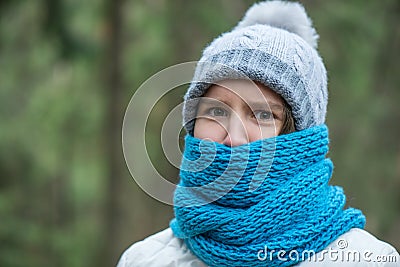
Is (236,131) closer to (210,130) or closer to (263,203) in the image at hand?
(210,130)

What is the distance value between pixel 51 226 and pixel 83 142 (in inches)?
64.1

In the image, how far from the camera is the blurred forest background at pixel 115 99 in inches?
234

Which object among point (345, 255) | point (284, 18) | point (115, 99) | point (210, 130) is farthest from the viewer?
point (115, 99)

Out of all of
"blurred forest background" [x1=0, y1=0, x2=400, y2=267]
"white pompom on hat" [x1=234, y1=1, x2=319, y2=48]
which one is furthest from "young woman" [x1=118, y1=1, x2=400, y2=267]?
"blurred forest background" [x1=0, y1=0, x2=400, y2=267]

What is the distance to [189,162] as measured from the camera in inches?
90.1

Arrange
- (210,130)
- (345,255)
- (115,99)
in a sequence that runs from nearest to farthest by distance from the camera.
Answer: (345,255)
(210,130)
(115,99)

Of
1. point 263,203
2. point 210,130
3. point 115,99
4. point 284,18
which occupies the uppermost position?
point 284,18

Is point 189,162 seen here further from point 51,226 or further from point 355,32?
point 51,226

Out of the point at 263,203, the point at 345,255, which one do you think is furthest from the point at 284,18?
the point at 345,255

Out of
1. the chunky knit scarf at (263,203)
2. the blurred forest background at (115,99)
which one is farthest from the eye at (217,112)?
the blurred forest background at (115,99)

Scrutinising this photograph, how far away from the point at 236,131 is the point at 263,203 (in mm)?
270

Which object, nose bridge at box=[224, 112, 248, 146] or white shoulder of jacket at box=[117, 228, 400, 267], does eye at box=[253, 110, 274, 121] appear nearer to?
nose bridge at box=[224, 112, 248, 146]

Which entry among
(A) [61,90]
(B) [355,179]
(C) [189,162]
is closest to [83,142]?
(A) [61,90]

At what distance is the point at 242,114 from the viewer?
2.18 metres
